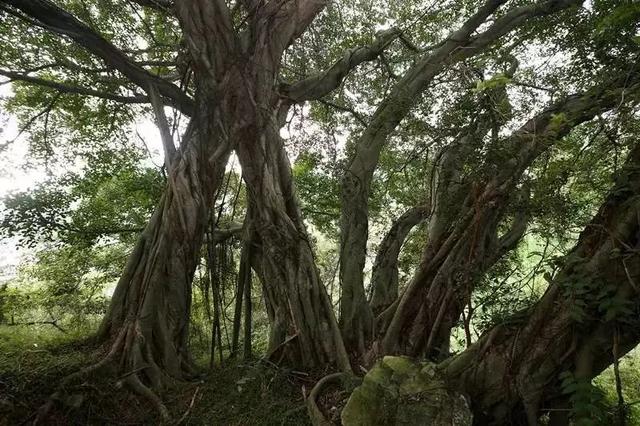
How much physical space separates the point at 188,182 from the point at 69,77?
2.15 m

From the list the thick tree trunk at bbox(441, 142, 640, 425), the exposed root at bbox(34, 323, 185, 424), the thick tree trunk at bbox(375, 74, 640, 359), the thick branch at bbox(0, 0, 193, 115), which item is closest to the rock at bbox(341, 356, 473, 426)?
the thick tree trunk at bbox(441, 142, 640, 425)

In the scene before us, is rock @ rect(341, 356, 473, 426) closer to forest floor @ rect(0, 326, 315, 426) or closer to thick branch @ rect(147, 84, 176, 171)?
forest floor @ rect(0, 326, 315, 426)

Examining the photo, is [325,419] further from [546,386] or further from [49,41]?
[49,41]

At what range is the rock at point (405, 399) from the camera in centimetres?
161

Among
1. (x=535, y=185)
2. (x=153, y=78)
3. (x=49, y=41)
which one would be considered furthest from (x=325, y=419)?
(x=49, y=41)

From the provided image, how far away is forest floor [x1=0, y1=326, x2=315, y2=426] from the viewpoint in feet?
7.45

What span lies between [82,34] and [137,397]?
2390mm

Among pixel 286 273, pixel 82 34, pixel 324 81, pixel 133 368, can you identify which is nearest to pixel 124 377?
pixel 133 368

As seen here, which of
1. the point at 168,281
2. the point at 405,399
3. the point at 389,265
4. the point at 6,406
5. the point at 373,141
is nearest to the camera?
the point at 405,399

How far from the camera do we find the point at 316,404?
88.4 inches

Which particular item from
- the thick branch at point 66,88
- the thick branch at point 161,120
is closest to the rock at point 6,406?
the thick branch at point 161,120

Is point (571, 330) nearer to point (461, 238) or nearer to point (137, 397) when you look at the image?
point (461, 238)

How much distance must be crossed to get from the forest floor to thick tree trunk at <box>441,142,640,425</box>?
113cm

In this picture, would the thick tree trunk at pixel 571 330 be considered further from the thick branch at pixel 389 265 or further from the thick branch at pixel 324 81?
the thick branch at pixel 324 81
